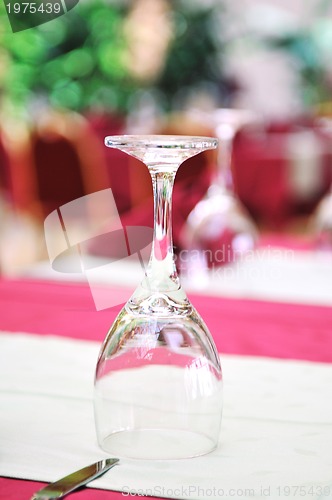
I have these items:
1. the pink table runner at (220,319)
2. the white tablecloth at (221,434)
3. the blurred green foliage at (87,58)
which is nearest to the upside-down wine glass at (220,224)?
the pink table runner at (220,319)

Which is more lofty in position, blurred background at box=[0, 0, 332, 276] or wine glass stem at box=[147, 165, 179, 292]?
wine glass stem at box=[147, 165, 179, 292]

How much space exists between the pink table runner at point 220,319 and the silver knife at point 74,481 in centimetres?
37

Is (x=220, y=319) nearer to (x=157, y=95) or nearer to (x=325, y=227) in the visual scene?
(x=325, y=227)

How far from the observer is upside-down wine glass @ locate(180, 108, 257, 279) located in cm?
137

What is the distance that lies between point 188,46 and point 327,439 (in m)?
7.75

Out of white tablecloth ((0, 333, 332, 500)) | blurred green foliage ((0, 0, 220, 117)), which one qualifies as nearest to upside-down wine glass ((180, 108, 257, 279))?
white tablecloth ((0, 333, 332, 500))

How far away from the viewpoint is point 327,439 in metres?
0.66

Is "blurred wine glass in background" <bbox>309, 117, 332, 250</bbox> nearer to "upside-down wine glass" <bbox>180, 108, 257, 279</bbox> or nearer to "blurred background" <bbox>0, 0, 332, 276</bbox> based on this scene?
"upside-down wine glass" <bbox>180, 108, 257, 279</bbox>

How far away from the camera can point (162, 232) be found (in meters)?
0.59

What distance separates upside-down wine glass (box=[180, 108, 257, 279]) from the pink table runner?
0.16 meters

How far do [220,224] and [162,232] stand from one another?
796 mm

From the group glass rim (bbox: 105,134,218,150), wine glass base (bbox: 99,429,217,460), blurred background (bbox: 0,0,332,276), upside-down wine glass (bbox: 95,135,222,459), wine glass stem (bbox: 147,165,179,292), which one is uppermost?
glass rim (bbox: 105,134,218,150)

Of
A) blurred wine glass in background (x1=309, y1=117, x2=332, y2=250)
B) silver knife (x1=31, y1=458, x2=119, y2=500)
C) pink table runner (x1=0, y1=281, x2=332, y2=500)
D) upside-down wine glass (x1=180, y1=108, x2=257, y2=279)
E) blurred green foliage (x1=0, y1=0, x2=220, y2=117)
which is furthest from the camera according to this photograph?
blurred green foliage (x1=0, y1=0, x2=220, y2=117)

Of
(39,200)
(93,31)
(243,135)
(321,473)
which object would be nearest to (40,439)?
(321,473)
